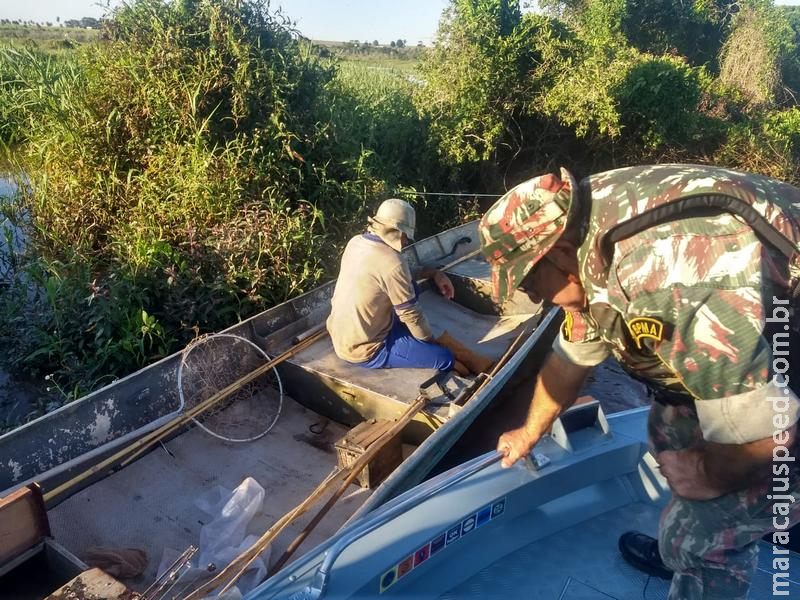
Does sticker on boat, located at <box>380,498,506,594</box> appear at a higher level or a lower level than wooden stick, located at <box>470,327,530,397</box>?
higher

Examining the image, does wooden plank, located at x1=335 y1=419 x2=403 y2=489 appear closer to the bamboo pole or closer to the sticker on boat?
the bamboo pole

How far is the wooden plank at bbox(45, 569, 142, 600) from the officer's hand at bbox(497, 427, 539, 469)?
4.73 ft

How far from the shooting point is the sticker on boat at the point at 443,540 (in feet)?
6.67

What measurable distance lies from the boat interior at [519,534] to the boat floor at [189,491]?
4.02 ft

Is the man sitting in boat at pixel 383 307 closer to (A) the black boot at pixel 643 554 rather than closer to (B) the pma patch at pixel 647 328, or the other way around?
(A) the black boot at pixel 643 554

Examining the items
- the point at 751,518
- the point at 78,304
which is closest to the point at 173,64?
the point at 78,304

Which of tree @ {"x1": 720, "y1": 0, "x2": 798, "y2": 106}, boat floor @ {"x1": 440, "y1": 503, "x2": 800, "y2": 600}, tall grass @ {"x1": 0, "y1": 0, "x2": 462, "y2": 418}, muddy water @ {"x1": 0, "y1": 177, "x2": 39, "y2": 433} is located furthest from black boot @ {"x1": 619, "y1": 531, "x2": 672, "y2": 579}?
tree @ {"x1": 720, "y1": 0, "x2": 798, "y2": 106}

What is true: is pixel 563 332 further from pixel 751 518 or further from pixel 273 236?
pixel 273 236

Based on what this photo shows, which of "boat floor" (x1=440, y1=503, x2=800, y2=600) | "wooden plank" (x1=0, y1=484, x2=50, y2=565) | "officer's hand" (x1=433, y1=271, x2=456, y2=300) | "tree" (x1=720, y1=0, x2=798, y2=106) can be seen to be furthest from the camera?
"tree" (x1=720, y1=0, x2=798, y2=106)

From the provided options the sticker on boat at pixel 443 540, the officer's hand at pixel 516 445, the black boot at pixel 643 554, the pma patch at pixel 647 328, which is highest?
the pma patch at pixel 647 328

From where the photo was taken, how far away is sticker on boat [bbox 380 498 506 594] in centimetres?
203

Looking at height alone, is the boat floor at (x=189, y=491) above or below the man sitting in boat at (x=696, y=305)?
below

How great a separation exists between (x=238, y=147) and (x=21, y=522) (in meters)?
4.16

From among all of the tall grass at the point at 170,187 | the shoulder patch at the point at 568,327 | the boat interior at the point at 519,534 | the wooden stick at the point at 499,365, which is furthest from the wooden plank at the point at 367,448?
the tall grass at the point at 170,187
